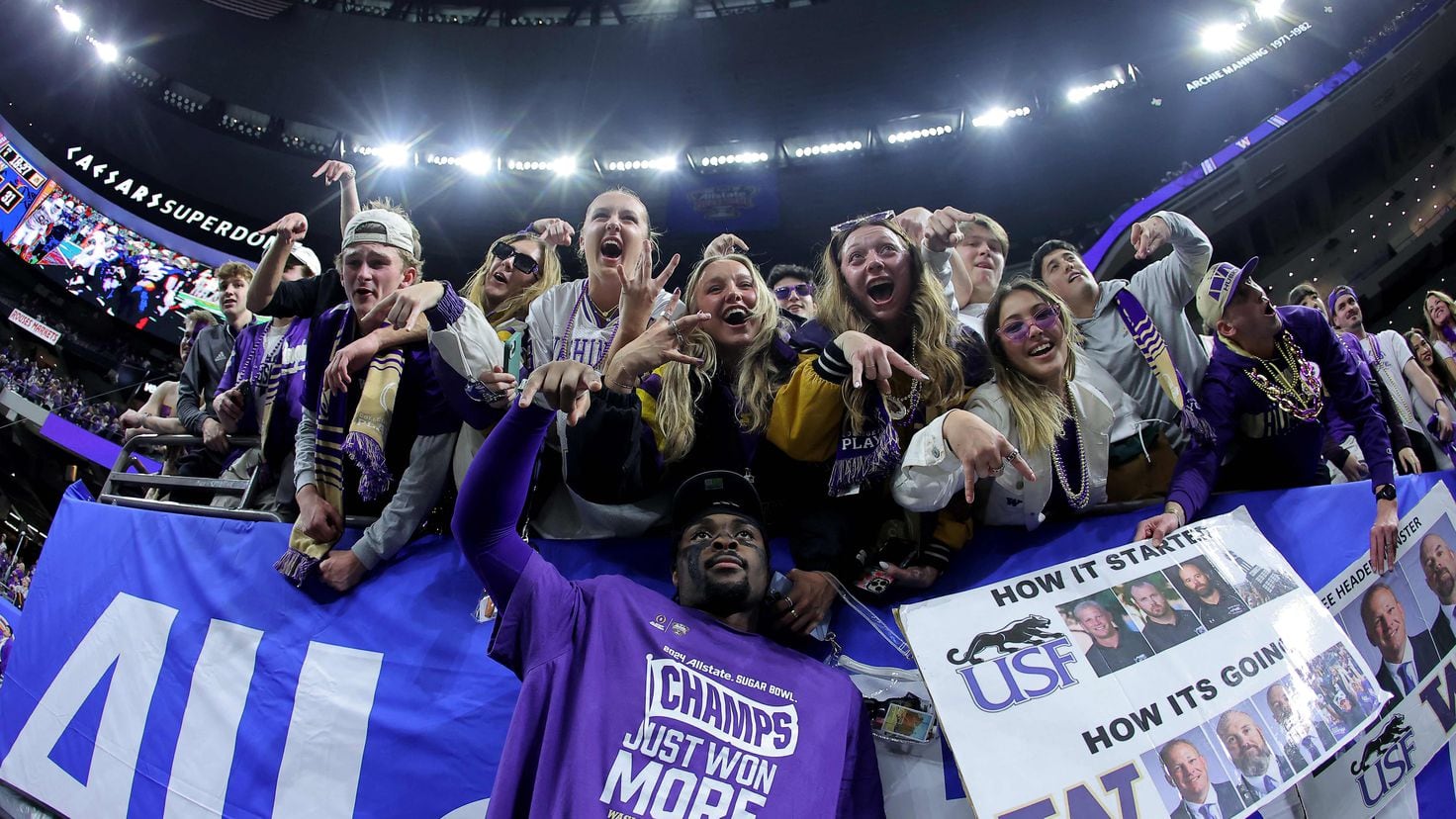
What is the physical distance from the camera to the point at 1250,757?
1717 millimetres

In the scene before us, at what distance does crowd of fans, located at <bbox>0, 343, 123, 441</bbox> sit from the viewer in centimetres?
1645

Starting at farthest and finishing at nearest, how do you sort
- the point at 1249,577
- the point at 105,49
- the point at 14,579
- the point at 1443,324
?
the point at 105,49, the point at 14,579, the point at 1443,324, the point at 1249,577

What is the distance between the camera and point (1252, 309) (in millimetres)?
2656

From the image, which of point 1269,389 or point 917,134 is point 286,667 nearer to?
point 1269,389

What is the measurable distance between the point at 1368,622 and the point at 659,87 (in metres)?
16.9

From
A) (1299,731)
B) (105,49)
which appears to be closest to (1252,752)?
(1299,731)

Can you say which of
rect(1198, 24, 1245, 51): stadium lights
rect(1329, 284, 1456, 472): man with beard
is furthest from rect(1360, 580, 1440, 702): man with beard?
rect(1198, 24, 1245, 51): stadium lights

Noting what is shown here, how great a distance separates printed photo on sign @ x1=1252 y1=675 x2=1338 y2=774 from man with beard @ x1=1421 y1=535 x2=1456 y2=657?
47 cm

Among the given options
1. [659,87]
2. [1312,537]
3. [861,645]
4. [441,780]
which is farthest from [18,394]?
[1312,537]

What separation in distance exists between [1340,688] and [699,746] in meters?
1.58

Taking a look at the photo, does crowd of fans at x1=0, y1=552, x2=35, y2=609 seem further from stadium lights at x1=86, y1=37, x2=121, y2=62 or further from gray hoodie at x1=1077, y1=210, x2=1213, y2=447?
gray hoodie at x1=1077, y1=210, x2=1213, y2=447

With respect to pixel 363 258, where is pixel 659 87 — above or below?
above

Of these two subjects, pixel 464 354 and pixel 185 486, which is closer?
pixel 464 354

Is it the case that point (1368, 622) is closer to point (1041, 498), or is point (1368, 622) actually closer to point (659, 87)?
point (1041, 498)
